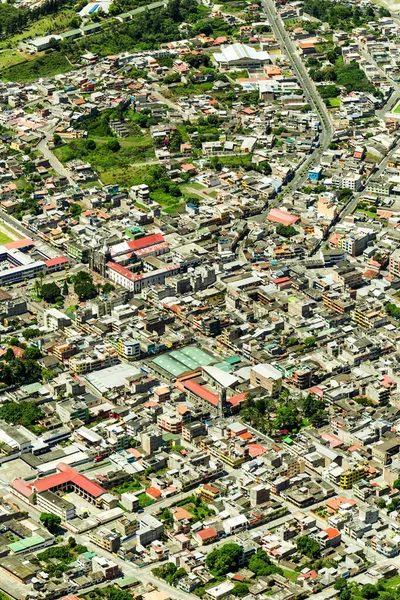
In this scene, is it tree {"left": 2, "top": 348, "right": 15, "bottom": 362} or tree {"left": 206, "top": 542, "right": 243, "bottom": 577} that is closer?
tree {"left": 206, "top": 542, "right": 243, "bottom": 577}

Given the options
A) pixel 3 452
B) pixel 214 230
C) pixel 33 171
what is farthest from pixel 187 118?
pixel 3 452

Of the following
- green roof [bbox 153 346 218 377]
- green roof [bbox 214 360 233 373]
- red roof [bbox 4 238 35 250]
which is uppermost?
red roof [bbox 4 238 35 250]

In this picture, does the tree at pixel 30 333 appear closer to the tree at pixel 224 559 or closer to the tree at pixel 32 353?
the tree at pixel 32 353

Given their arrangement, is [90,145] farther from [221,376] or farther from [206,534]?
[206,534]

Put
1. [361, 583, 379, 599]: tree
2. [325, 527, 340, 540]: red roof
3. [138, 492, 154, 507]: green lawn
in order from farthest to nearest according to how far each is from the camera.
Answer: [138, 492, 154, 507]: green lawn < [325, 527, 340, 540]: red roof < [361, 583, 379, 599]: tree

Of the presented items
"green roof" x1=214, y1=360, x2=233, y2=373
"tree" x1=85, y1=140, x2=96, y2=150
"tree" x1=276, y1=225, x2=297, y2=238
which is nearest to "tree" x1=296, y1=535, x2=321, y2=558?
"green roof" x1=214, y1=360, x2=233, y2=373

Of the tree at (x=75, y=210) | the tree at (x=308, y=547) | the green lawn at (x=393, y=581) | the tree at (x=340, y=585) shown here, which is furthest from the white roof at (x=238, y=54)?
the tree at (x=340, y=585)

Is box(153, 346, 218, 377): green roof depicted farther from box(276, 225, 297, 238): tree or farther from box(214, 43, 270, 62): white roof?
box(214, 43, 270, 62): white roof

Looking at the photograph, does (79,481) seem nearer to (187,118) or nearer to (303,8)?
(187,118)
